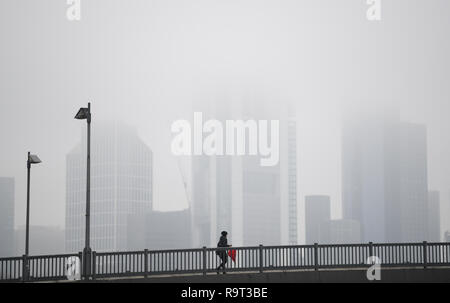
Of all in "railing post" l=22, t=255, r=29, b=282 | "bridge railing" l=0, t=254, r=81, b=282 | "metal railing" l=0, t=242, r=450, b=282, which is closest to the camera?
"railing post" l=22, t=255, r=29, b=282

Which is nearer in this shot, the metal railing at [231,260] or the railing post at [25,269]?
the railing post at [25,269]

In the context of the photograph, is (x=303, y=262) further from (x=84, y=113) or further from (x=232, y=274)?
(x=84, y=113)

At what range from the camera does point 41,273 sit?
3381 centimetres

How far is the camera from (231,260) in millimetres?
37688

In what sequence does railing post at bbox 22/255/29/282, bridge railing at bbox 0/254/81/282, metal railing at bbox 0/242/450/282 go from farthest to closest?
metal railing at bbox 0/242/450/282 < bridge railing at bbox 0/254/81/282 < railing post at bbox 22/255/29/282

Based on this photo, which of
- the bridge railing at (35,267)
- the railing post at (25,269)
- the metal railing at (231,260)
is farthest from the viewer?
the metal railing at (231,260)

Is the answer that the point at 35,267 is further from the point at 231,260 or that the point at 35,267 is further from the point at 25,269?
the point at 231,260

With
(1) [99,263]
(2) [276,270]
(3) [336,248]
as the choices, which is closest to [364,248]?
(3) [336,248]

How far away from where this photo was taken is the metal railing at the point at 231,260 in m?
33.8

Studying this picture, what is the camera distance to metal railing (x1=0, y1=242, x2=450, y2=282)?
33.8 meters

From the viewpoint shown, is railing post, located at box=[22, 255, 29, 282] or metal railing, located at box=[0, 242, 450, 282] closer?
railing post, located at box=[22, 255, 29, 282]

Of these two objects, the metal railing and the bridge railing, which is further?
the metal railing

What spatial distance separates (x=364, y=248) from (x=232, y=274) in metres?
6.98

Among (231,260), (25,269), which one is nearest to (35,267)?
(25,269)
